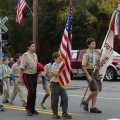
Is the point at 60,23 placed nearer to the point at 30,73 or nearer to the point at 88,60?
the point at 88,60

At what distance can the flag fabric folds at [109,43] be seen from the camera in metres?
10.3

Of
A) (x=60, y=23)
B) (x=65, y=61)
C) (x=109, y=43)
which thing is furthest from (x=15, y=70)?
(x=60, y=23)

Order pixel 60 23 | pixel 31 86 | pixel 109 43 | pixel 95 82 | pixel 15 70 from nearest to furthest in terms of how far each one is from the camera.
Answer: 1. pixel 31 86
2. pixel 95 82
3. pixel 109 43
4. pixel 15 70
5. pixel 60 23

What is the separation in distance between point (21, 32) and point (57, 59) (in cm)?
2622

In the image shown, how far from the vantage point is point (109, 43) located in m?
10.5

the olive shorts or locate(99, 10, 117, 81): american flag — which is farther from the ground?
locate(99, 10, 117, 81): american flag

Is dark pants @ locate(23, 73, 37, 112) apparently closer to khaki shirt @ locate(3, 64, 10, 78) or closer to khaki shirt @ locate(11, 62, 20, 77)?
khaki shirt @ locate(3, 64, 10, 78)

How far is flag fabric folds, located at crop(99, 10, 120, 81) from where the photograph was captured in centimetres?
1034

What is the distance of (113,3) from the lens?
31469 mm

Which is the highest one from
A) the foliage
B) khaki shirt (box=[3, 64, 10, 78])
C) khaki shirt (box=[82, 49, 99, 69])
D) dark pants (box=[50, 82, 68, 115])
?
the foliage

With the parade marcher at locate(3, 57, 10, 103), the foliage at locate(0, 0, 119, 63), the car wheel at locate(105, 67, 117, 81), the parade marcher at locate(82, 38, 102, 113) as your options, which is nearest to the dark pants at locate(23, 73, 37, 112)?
the parade marcher at locate(82, 38, 102, 113)

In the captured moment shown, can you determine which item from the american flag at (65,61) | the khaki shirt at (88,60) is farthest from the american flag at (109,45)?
the american flag at (65,61)

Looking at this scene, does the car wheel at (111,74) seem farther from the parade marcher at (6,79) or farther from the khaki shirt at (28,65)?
the khaki shirt at (28,65)

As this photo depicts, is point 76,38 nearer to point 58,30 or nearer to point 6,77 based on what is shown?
point 58,30
